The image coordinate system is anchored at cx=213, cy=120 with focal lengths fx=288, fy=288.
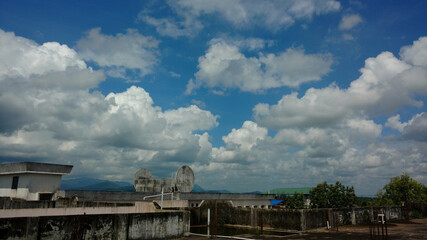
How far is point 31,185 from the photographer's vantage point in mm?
26453

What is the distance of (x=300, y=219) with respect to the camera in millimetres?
22094

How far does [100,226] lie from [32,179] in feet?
56.1

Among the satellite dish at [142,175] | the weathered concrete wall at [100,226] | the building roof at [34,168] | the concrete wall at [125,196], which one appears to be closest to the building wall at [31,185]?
the building roof at [34,168]

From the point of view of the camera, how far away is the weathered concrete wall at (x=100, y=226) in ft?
37.3

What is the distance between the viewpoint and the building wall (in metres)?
26.4

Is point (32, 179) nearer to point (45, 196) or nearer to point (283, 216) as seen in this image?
point (45, 196)

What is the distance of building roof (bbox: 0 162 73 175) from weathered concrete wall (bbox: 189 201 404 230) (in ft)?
44.7

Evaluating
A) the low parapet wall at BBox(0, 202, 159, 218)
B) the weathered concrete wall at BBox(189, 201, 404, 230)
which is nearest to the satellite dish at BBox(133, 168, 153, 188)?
the weathered concrete wall at BBox(189, 201, 404, 230)

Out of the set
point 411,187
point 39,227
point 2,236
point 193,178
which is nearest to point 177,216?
point 39,227

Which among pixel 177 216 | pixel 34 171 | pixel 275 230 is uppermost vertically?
pixel 34 171

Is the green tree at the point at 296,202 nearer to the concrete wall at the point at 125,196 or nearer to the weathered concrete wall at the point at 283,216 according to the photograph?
the concrete wall at the point at 125,196

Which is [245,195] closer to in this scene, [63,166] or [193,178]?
[193,178]

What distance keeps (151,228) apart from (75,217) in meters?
4.32

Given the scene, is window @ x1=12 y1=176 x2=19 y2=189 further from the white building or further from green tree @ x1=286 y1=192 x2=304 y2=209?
green tree @ x1=286 y1=192 x2=304 y2=209
